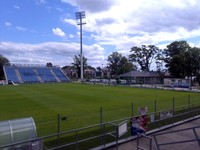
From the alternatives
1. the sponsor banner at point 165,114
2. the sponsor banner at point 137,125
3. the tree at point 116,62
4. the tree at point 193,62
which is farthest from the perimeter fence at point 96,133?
the tree at point 116,62

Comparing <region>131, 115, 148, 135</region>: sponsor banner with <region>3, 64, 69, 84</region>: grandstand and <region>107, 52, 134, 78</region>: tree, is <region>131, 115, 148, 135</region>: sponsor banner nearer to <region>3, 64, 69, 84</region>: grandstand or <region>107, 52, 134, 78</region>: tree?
<region>3, 64, 69, 84</region>: grandstand

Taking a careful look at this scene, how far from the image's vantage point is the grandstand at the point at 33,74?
9250 centimetres

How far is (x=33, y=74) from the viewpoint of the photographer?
10038cm

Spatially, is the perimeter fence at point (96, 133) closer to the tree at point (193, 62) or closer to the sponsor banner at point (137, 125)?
the sponsor banner at point (137, 125)

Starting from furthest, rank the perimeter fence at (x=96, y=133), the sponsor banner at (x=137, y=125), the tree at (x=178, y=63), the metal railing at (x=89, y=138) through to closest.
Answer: the tree at (x=178, y=63)
the sponsor banner at (x=137, y=125)
the metal railing at (x=89, y=138)
the perimeter fence at (x=96, y=133)

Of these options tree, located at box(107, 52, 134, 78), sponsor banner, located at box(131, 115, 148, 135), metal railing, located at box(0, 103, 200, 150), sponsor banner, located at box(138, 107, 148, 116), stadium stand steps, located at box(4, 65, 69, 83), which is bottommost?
metal railing, located at box(0, 103, 200, 150)

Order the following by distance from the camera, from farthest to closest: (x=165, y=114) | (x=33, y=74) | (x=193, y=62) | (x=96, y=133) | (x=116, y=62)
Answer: (x=116, y=62) → (x=33, y=74) → (x=193, y=62) → (x=165, y=114) → (x=96, y=133)

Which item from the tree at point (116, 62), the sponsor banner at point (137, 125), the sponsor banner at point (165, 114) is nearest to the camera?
the sponsor banner at point (137, 125)

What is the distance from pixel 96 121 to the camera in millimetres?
19297

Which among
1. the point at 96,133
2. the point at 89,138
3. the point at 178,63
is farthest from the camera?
the point at 178,63

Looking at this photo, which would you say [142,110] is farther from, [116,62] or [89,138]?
[116,62]

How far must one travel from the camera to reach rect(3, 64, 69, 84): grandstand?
92.5 metres

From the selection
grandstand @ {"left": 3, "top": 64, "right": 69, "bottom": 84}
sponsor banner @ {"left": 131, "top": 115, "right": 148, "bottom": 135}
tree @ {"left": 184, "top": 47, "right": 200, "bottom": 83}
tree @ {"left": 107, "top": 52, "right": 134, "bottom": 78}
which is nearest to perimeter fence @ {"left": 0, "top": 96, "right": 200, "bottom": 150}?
sponsor banner @ {"left": 131, "top": 115, "right": 148, "bottom": 135}

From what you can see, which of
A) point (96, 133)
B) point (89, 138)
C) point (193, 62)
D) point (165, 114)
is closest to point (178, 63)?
point (193, 62)
